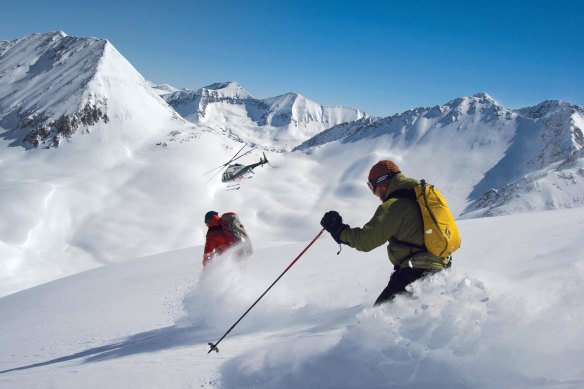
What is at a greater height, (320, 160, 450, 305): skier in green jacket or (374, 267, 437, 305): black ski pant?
(320, 160, 450, 305): skier in green jacket

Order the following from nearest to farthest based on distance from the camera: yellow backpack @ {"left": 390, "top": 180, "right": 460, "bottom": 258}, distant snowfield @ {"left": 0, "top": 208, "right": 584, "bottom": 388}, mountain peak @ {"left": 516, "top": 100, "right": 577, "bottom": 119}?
distant snowfield @ {"left": 0, "top": 208, "right": 584, "bottom": 388} → yellow backpack @ {"left": 390, "top": 180, "right": 460, "bottom": 258} → mountain peak @ {"left": 516, "top": 100, "right": 577, "bottom": 119}

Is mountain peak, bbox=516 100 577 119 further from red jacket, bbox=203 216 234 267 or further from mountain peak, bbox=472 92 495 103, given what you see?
red jacket, bbox=203 216 234 267

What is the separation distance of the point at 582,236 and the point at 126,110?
346 feet

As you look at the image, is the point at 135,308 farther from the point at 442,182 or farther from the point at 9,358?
the point at 442,182

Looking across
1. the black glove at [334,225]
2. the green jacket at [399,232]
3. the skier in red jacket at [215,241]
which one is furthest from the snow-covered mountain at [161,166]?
the green jacket at [399,232]

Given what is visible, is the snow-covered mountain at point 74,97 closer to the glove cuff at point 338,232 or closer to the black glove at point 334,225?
the black glove at point 334,225

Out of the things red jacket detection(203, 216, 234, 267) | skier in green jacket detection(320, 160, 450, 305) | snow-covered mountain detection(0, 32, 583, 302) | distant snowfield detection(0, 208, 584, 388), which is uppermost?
snow-covered mountain detection(0, 32, 583, 302)

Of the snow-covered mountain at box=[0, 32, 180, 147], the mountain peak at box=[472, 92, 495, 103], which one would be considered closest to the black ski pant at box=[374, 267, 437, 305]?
the snow-covered mountain at box=[0, 32, 180, 147]

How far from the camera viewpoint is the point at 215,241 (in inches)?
287

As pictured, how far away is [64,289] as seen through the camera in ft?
42.7

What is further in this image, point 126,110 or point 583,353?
point 126,110

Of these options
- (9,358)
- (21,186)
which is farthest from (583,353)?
(21,186)

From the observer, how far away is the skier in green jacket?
3863mm

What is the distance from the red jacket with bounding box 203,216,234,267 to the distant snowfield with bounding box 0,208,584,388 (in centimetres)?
23
